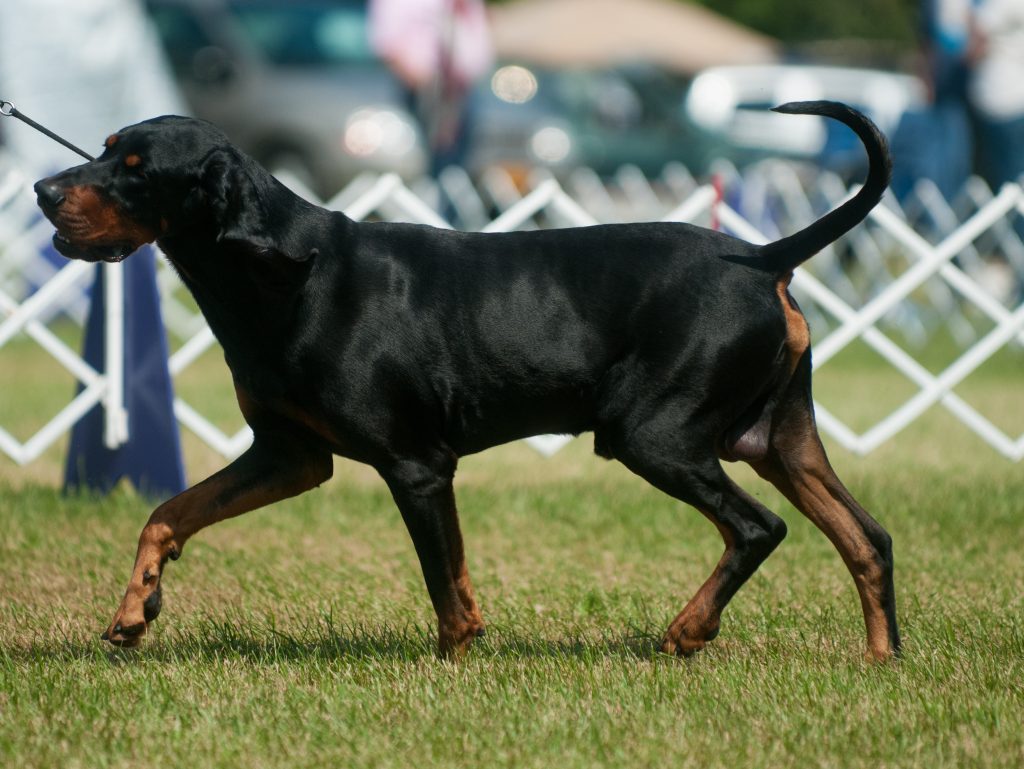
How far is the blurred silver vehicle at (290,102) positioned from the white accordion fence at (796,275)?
57cm

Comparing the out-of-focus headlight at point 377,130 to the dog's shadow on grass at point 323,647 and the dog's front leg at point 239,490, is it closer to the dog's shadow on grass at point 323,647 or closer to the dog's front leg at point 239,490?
the dog's shadow on grass at point 323,647

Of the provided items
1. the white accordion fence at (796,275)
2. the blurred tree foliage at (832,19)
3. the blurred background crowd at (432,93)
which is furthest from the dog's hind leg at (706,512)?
the blurred tree foliage at (832,19)

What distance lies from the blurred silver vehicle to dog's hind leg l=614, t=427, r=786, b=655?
11.1 meters

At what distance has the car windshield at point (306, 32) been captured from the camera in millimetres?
15289

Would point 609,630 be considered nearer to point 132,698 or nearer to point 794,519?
point 132,698

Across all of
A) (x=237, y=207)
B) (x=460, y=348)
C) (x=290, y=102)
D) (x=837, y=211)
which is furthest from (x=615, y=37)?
(x=237, y=207)

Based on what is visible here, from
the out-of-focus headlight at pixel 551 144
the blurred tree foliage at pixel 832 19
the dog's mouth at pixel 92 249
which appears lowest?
the blurred tree foliage at pixel 832 19

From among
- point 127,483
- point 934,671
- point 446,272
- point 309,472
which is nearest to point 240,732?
point 309,472

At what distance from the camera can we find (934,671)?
12.5 ft

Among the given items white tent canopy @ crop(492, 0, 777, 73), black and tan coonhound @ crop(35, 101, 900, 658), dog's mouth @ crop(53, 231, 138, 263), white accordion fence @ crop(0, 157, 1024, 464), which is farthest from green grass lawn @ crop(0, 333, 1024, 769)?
white tent canopy @ crop(492, 0, 777, 73)

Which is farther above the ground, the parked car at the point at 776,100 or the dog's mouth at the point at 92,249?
the dog's mouth at the point at 92,249

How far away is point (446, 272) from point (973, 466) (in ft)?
13.5

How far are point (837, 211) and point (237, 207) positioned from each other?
157cm

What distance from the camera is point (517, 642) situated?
168 inches
